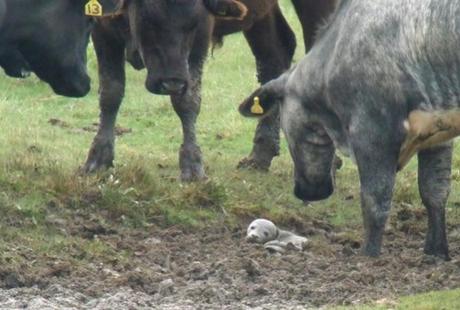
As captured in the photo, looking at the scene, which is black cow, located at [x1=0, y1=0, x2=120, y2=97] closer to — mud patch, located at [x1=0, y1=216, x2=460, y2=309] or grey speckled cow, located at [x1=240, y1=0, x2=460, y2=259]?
mud patch, located at [x1=0, y1=216, x2=460, y2=309]

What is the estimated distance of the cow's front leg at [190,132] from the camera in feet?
46.8

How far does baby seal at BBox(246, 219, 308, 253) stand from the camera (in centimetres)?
1219

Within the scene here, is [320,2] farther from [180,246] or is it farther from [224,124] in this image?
[180,246]

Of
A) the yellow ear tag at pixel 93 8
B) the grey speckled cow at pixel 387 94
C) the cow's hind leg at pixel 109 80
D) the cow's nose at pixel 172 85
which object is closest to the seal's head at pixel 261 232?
the grey speckled cow at pixel 387 94

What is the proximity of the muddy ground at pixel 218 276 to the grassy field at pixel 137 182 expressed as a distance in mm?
284

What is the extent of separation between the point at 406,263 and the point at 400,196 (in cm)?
257

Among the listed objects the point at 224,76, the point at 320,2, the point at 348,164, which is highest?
the point at 320,2

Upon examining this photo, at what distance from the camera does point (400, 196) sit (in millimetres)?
14086

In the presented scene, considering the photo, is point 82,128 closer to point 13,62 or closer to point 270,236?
point 270,236

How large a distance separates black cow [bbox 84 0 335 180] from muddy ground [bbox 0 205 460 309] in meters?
1.85

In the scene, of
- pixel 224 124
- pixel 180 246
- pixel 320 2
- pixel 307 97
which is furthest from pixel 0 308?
pixel 224 124

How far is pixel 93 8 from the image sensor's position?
41.2 feet

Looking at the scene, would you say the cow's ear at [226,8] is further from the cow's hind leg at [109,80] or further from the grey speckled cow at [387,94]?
the grey speckled cow at [387,94]

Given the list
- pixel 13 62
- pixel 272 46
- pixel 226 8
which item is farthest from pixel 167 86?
pixel 272 46
